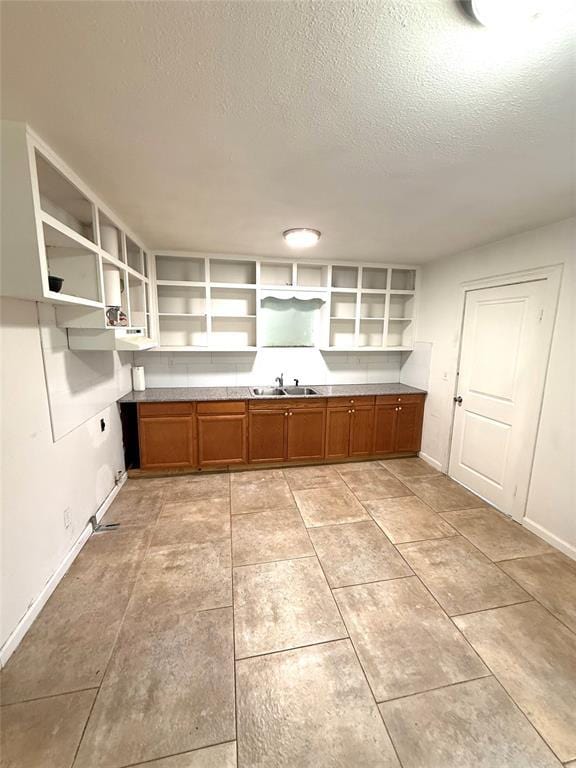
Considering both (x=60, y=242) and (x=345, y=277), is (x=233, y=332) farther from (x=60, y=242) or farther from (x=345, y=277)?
(x=60, y=242)

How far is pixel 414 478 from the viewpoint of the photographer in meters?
3.36

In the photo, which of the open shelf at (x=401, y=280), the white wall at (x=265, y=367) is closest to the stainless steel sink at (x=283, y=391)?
the white wall at (x=265, y=367)

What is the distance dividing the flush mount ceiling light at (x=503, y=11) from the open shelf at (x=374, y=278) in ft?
10.7

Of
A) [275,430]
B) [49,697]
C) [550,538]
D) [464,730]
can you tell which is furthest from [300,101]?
[550,538]

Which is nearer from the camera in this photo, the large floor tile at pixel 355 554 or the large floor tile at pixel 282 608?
the large floor tile at pixel 282 608

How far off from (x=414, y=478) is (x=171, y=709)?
2.82 metres

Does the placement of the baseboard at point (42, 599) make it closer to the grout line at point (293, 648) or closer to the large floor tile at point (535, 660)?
the grout line at point (293, 648)

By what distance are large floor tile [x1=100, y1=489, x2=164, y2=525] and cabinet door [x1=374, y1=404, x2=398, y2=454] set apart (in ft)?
8.18

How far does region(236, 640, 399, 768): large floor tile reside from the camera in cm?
115

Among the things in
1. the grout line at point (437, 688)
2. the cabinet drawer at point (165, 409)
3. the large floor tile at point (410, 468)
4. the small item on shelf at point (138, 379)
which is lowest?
the grout line at point (437, 688)

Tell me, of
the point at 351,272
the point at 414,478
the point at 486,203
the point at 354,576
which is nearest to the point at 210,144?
the point at 486,203

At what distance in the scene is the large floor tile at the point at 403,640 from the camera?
4.66 ft

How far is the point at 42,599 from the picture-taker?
69.1 inches

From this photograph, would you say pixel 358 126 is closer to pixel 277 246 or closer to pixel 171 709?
pixel 277 246
